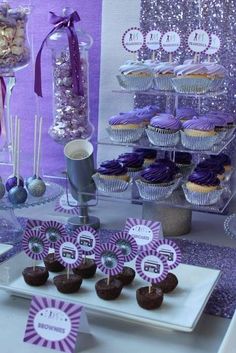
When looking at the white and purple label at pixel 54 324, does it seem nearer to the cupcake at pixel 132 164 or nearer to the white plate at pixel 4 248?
the white plate at pixel 4 248

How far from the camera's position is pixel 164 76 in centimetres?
143

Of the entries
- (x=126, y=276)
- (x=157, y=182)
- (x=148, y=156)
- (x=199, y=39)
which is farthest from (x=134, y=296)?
(x=199, y=39)

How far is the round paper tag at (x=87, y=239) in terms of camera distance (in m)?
1.12

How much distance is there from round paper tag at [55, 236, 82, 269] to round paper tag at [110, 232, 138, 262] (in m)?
0.08

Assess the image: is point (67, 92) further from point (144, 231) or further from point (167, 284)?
point (167, 284)

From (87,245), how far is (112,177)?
0.33 m

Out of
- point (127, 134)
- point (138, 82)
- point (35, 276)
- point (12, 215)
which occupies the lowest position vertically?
point (12, 215)

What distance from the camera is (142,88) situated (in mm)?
1455

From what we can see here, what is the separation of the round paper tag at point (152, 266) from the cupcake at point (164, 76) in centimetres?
57

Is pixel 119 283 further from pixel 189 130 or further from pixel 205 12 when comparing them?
pixel 205 12

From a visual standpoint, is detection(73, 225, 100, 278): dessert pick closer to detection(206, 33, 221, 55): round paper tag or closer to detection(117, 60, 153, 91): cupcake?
detection(117, 60, 153, 91): cupcake

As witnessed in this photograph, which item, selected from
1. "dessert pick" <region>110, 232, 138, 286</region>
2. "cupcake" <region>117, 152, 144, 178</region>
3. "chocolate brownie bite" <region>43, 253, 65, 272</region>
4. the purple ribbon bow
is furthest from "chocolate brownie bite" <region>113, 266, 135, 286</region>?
the purple ribbon bow

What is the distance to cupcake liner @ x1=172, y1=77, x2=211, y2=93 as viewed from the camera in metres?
1.37

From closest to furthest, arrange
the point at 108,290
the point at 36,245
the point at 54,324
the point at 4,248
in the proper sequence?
the point at 54,324 < the point at 108,290 < the point at 36,245 < the point at 4,248
